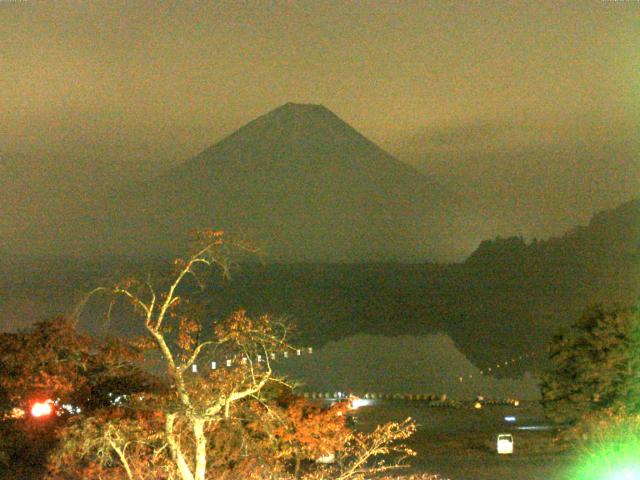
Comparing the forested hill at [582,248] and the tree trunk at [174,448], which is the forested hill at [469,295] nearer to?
the forested hill at [582,248]

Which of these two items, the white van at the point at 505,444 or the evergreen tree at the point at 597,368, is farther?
the evergreen tree at the point at 597,368

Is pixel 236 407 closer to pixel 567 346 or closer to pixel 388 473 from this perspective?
pixel 388 473

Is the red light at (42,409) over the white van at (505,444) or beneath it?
over

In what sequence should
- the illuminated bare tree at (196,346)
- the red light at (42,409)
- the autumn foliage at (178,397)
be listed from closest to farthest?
1. the illuminated bare tree at (196,346)
2. the autumn foliage at (178,397)
3. the red light at (42,409)

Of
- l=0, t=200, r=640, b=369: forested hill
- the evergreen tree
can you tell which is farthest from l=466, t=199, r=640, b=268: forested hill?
the evergreen tree

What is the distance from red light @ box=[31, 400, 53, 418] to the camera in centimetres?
999

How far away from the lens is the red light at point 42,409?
999 cm

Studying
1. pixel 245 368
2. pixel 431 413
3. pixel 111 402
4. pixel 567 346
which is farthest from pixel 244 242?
pixel 431 413

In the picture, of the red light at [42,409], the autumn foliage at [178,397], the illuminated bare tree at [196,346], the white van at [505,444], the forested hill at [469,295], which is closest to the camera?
the illuminated bare tree at [196,346]

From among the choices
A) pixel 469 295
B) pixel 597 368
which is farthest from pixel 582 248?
pixel 597 368

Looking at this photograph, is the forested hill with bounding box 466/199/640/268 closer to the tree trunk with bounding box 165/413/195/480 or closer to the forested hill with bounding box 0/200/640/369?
the forested hill with bounding box 0/200/640/369

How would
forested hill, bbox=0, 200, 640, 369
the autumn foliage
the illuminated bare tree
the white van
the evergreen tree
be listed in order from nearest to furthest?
the illuminated bare tree, the autumn foliage, the white van, the evergreen tree, forested hill, bbox=0, 200, 640, 369

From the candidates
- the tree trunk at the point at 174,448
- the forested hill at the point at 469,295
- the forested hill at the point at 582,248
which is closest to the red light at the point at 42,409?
the tree trunk at the point at 174,448

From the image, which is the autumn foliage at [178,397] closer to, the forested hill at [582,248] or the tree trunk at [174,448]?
the tree trunk at [174,448]
